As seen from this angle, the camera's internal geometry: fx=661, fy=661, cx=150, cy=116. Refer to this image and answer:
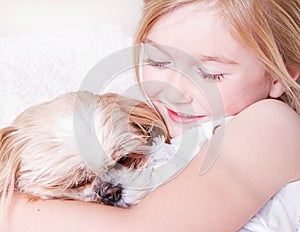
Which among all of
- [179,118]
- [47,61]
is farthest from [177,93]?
[47,61]

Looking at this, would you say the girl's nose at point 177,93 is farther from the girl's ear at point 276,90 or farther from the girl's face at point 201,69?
the girl's ear at point 276,90

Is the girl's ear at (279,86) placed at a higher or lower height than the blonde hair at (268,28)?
lower

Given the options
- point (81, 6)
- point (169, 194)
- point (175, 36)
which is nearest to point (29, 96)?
point (81, 6)

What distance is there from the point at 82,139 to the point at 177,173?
0.17m

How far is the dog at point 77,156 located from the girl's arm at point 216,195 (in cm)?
4

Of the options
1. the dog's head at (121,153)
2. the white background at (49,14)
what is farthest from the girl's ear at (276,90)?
the white background at (49,14)

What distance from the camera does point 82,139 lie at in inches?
43.8

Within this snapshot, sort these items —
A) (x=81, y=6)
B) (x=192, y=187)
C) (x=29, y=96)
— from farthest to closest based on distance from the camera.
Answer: (x=81, y=6)
(x=29, y=96)
(x=192, y=187)

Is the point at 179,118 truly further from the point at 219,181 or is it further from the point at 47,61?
the point at 47,61

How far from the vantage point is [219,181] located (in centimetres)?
106

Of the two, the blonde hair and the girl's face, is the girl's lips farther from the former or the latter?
the blonde hair

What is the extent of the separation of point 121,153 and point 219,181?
0.18 m

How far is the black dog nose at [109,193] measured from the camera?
1.13 meters

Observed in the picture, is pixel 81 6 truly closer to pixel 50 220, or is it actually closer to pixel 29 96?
pixel 29 96
